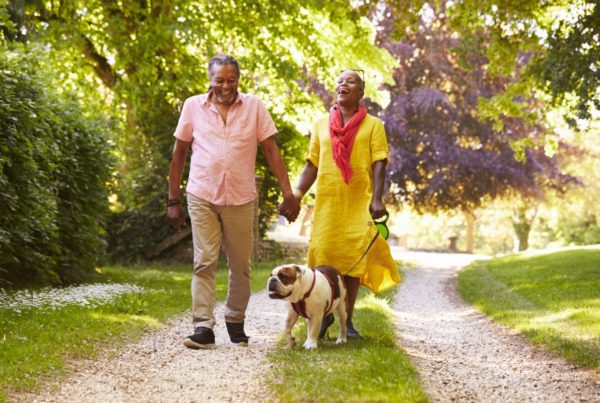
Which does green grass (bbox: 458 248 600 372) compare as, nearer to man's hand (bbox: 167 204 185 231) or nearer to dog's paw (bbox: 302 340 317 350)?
dog's paw (bbox: 302 340 317 350)

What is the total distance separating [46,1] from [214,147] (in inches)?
473

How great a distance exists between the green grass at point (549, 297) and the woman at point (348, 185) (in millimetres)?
2174

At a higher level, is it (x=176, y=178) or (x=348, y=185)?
(x=348, y=185)

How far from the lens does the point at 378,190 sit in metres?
6.68

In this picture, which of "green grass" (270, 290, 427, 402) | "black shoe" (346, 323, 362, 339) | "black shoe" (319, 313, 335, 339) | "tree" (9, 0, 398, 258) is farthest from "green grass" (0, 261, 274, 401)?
"tree" (9, 0, 398, 258)

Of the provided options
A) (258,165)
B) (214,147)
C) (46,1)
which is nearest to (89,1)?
(46,1)

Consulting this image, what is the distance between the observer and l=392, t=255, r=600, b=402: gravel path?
5.74 meters

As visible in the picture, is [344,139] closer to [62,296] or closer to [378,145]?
[378,145]

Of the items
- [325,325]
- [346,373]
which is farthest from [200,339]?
[346,373]

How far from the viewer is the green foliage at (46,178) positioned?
9539 mm

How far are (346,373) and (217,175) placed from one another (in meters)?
2.05

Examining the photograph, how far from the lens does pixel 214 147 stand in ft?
21.3

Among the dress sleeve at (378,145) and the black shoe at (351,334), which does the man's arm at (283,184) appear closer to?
the dress sleeve at (378,145)

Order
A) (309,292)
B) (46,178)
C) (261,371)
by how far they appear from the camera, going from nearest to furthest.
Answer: (261,371)
(309,292)
(46,178)
